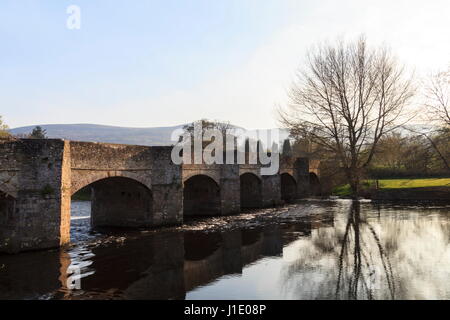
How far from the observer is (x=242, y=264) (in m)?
11.3

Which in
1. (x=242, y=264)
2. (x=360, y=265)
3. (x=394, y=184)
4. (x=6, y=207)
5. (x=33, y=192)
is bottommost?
(x=242, y=264)

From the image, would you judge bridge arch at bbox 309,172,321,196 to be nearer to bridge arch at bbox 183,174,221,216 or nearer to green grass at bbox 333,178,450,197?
green grass at bbox 333,178,450,197

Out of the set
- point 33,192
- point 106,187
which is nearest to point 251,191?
point 106,187

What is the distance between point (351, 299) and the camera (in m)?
7.70

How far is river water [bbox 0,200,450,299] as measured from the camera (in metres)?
8.45

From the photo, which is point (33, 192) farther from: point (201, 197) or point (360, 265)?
point (201, 197)

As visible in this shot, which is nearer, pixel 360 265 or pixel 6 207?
pixel 360 265

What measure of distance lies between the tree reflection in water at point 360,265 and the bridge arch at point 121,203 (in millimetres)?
10256

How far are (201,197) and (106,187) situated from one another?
7886mm

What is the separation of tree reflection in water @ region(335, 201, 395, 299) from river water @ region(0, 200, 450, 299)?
0.03 metres

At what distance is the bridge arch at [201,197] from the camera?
81.9 ft

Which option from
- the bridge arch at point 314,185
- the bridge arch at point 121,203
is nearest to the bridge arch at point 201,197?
the bridge arch at point 121,203

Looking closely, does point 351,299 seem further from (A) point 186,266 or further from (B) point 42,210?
(B) point 42,210

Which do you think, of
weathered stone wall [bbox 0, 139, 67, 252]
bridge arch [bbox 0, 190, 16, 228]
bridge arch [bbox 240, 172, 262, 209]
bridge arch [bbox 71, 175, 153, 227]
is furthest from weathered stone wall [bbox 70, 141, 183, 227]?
bridge arch [bbox 240, 172, 262, 209]
